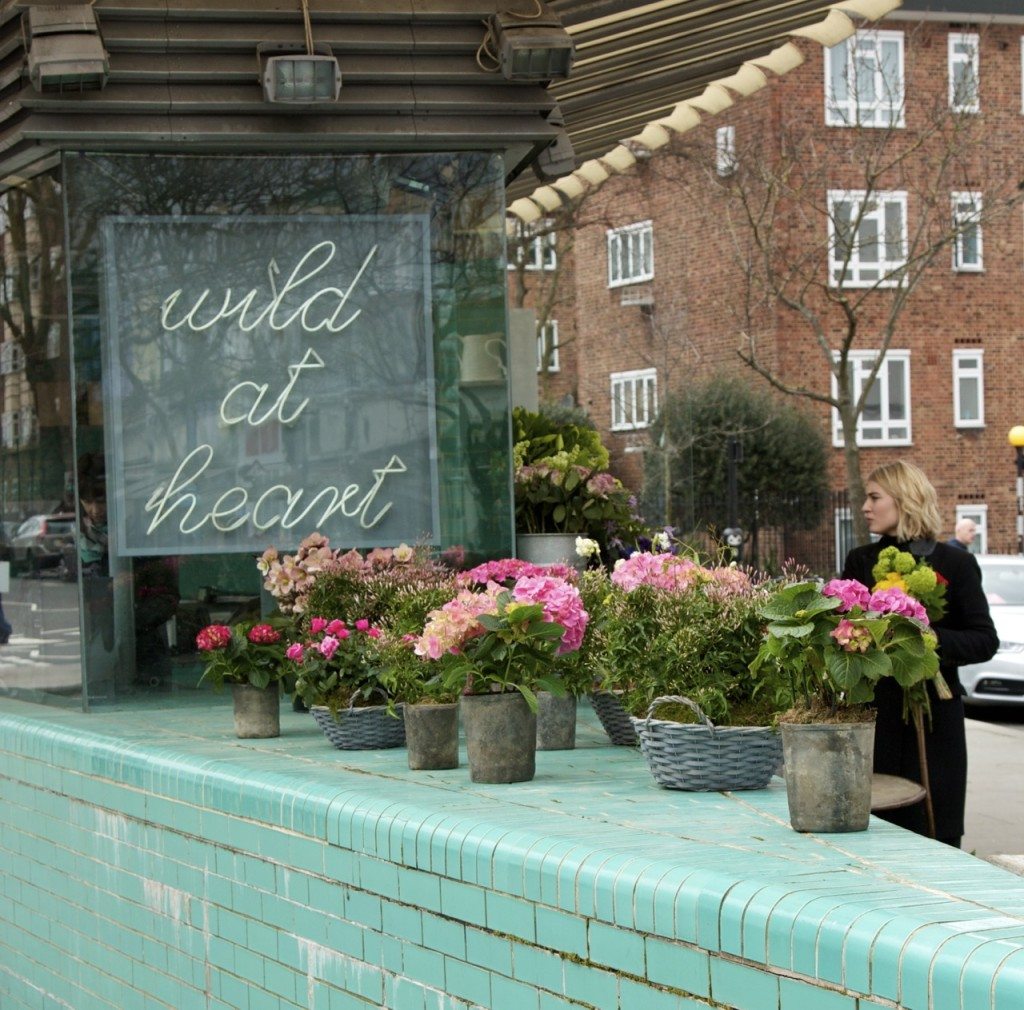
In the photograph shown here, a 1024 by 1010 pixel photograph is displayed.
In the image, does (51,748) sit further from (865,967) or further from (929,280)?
(929,280)

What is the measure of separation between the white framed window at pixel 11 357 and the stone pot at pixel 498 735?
456cm

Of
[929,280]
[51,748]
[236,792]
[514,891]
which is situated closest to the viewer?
[514,891]

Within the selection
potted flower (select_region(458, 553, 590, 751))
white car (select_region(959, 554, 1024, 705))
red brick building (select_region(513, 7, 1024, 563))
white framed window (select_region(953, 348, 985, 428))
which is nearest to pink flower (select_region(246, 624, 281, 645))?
potted flower (select_region(458, 553, 590, 751))

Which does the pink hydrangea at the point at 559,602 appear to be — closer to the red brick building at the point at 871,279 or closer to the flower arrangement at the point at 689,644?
the flower arrangement at the point at 689,644

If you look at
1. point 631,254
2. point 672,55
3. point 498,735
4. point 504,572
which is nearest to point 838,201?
point 631,254

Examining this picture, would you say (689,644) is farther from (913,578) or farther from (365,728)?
(365,728)

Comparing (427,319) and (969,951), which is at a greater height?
(427,319)

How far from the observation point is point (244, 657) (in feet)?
22.9

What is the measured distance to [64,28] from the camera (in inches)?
308

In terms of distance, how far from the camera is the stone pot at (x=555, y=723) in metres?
6.32

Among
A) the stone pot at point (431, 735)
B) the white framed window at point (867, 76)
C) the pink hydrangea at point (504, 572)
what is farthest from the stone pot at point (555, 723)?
the white framed window at point (867, 76)

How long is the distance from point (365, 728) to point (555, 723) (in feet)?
2.13

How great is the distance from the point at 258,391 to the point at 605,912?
Result: 530cm

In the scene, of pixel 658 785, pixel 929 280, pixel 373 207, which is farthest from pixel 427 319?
pixel 929 280
